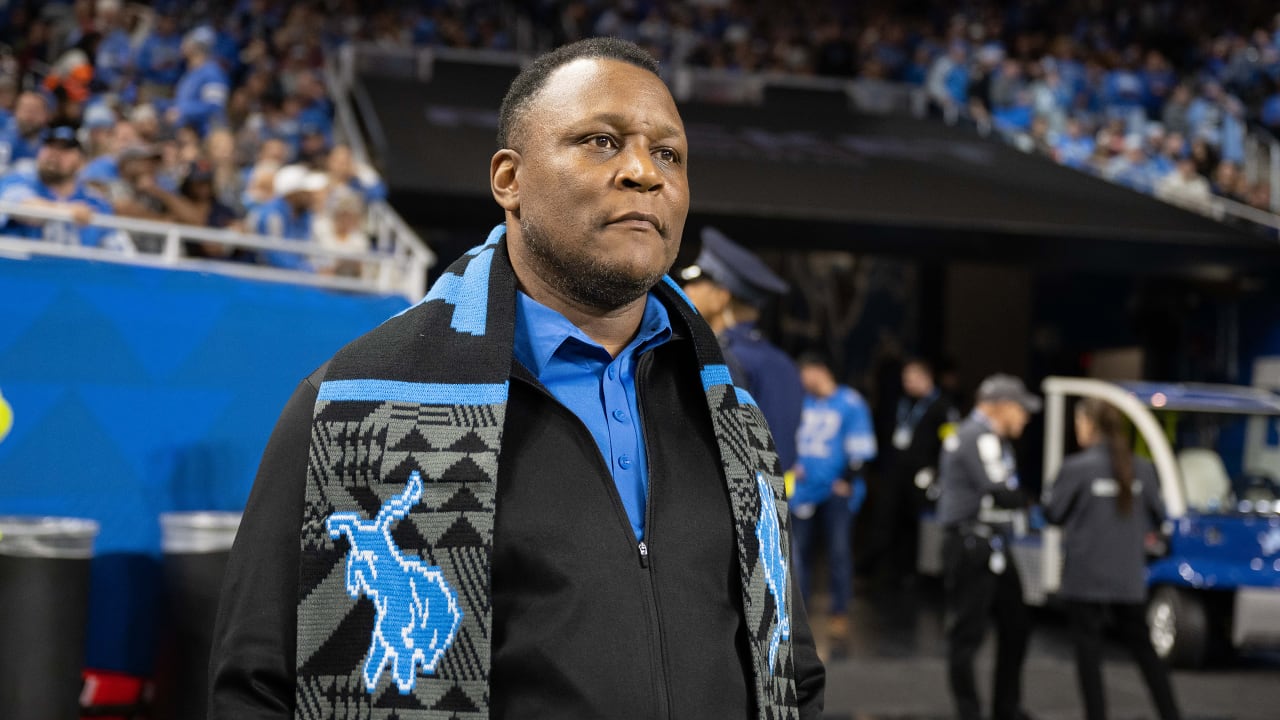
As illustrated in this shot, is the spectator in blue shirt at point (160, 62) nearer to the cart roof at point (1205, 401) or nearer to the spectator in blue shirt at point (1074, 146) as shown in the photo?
the cart roof at point (1205, 401)

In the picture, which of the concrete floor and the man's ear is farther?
the concrete floor

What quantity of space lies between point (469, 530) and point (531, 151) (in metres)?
0.57

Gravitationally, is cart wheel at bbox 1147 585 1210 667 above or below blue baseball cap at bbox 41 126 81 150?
below

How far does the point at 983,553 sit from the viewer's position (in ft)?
23.1

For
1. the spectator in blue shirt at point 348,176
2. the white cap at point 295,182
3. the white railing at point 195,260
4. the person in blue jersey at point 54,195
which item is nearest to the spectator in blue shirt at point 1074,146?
the spectator in blue shirt at point 348,176

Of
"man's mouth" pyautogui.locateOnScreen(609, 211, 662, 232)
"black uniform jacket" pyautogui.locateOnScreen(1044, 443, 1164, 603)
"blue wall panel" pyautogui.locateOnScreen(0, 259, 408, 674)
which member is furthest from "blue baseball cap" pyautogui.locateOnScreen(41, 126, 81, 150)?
"man's mouth" pyautogui.locateOnScreen(609, 211, 662, 232)

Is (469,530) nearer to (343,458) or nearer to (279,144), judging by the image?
(343,458)

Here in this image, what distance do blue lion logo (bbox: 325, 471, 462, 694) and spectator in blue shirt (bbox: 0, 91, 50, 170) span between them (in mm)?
7627

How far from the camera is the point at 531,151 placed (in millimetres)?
1958

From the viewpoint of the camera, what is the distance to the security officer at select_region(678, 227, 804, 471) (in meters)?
5.51

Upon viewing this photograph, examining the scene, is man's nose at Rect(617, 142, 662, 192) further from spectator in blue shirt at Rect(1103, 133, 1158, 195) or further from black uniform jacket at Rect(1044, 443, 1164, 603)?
spectator in blue shirt at Rect(1103, 133, 1158, 195)

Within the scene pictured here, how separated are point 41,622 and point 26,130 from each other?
18.4 ft

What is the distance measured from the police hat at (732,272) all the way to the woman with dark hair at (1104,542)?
8.66 feet

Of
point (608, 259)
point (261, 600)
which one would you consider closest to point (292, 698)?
point (261, 600)
